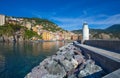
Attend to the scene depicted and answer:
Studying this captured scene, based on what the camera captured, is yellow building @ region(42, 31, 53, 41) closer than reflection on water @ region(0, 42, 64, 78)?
No

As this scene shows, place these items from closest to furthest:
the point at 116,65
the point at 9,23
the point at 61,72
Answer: the point at 116,65, the point at 61,72, the point at 9,23

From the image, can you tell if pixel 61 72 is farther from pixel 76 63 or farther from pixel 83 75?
pixel 83 75

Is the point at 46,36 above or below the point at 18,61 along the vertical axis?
above

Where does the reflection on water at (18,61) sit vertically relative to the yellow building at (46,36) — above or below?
below

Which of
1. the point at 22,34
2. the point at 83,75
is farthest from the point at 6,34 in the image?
the point at 83,75

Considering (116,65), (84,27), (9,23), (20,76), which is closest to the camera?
(116,65)

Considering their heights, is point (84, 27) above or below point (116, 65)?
above

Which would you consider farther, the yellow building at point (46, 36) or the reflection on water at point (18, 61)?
the yellow building at point (46, 36)

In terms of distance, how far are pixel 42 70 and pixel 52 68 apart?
63cm

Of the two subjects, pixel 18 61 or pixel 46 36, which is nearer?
pixel 18 61

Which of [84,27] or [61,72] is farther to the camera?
[84,27]

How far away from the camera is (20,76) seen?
47.4 ft

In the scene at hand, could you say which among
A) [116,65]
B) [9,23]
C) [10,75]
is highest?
[9,23]

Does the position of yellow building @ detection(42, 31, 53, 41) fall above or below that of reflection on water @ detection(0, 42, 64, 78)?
above
